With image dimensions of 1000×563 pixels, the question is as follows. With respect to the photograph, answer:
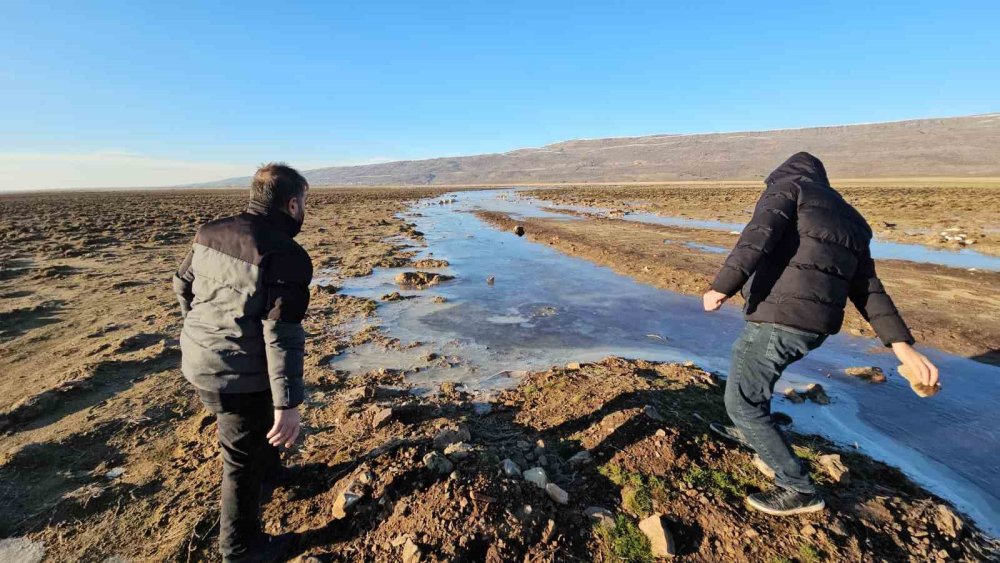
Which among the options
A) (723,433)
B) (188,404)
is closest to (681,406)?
(723,433)

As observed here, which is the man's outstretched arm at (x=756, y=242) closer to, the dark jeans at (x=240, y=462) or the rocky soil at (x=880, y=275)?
the dark jeans at (x=240, y=462)

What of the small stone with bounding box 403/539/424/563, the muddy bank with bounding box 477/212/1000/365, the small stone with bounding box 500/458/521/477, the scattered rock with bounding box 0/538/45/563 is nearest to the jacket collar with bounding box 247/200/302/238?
the small stone with bounding box 403/539/424/563

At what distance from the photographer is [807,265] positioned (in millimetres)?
2436

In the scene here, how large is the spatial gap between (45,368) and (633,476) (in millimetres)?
6905

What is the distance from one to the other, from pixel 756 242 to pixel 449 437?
8.12ft

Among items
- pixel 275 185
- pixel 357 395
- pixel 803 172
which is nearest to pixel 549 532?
pixel 275 185

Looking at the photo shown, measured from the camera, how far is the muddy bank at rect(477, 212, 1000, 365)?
6668 millimetres

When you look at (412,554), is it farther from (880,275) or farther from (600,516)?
(880,275)

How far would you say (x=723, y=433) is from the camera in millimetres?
3689

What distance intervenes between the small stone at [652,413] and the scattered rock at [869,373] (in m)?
3.30

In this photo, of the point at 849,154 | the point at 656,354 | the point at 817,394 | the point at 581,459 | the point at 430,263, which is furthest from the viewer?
the point at 849,154

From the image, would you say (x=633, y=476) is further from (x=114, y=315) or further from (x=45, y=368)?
(x=114, y=315)

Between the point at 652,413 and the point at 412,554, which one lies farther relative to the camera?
the point at 652,413

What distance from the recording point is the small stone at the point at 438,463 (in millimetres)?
2939
